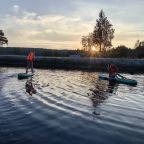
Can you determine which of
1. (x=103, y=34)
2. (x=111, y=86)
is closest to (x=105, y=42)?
(x=103, y=34)

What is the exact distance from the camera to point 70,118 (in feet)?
73.9

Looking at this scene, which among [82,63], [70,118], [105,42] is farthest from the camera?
[105,42]

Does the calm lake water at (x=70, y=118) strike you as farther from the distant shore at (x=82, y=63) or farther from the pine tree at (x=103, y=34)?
the pine tree at (x=103, y=34)

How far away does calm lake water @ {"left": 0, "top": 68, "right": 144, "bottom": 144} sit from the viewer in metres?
18.2

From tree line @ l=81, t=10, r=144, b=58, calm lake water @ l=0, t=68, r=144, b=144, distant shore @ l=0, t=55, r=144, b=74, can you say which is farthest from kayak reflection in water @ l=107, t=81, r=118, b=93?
tree line @ l=81, t=10, r=144, b=58

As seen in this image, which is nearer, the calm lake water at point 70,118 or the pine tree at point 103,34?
the calm lake water at point 70,118

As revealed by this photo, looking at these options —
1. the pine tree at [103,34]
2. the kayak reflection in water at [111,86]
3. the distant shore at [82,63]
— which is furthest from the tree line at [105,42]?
the kayak reflection in water at [111,86]

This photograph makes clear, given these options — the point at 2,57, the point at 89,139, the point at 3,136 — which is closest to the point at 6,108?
the point at 3,136

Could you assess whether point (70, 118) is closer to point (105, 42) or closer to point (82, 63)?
point (82, 63)

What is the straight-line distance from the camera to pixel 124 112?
2477 cm

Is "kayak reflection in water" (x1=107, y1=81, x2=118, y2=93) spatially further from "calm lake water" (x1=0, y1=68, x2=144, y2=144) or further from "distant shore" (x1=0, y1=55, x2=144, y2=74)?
"distant shore" (x1=0, y1=55, x2=144, y2=74)

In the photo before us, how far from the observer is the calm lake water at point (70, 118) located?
18.2 metres

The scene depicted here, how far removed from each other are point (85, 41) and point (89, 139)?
12283 cm

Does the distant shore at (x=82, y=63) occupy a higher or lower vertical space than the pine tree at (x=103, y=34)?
lower
